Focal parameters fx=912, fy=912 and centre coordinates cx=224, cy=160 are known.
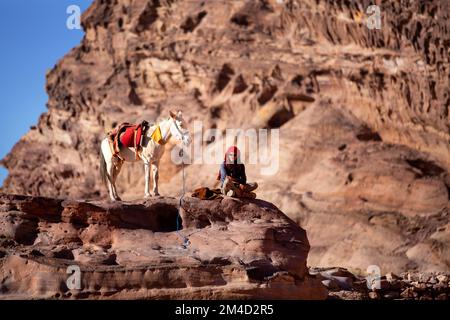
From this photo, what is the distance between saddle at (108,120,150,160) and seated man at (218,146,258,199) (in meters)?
2.04

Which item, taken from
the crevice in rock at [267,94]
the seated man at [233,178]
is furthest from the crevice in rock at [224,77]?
the seated man at [233,178]

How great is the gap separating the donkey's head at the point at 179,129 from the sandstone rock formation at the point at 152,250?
4.46ft

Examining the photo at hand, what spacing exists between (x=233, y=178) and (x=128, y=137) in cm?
270

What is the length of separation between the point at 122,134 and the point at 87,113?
23078mm

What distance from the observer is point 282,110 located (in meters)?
37.9

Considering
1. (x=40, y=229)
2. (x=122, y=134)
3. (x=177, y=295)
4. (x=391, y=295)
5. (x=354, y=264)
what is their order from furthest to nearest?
(x=354, y=264) → (x=391, y=295) → (x=122, y=134) → (x=40, y=229) → (x=177, y=295)

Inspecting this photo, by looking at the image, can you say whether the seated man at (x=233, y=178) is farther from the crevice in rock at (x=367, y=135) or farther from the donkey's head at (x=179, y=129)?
the crevice in rock at (x=367, y=135)

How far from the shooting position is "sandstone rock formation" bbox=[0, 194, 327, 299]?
1739 cm

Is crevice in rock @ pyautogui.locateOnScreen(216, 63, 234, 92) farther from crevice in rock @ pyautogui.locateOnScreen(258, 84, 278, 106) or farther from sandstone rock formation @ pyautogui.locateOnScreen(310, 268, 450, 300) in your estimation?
sandstone rock formation @ pyautogui.locateOnScreen(310, 268, 450, 300)

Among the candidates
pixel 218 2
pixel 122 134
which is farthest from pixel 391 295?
pixel 218 2

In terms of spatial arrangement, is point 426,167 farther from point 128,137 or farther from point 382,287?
point 128,137

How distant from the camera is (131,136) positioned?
21.3 m

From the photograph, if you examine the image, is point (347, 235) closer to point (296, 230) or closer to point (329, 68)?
point (329, 68)

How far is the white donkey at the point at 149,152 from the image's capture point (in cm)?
2052
